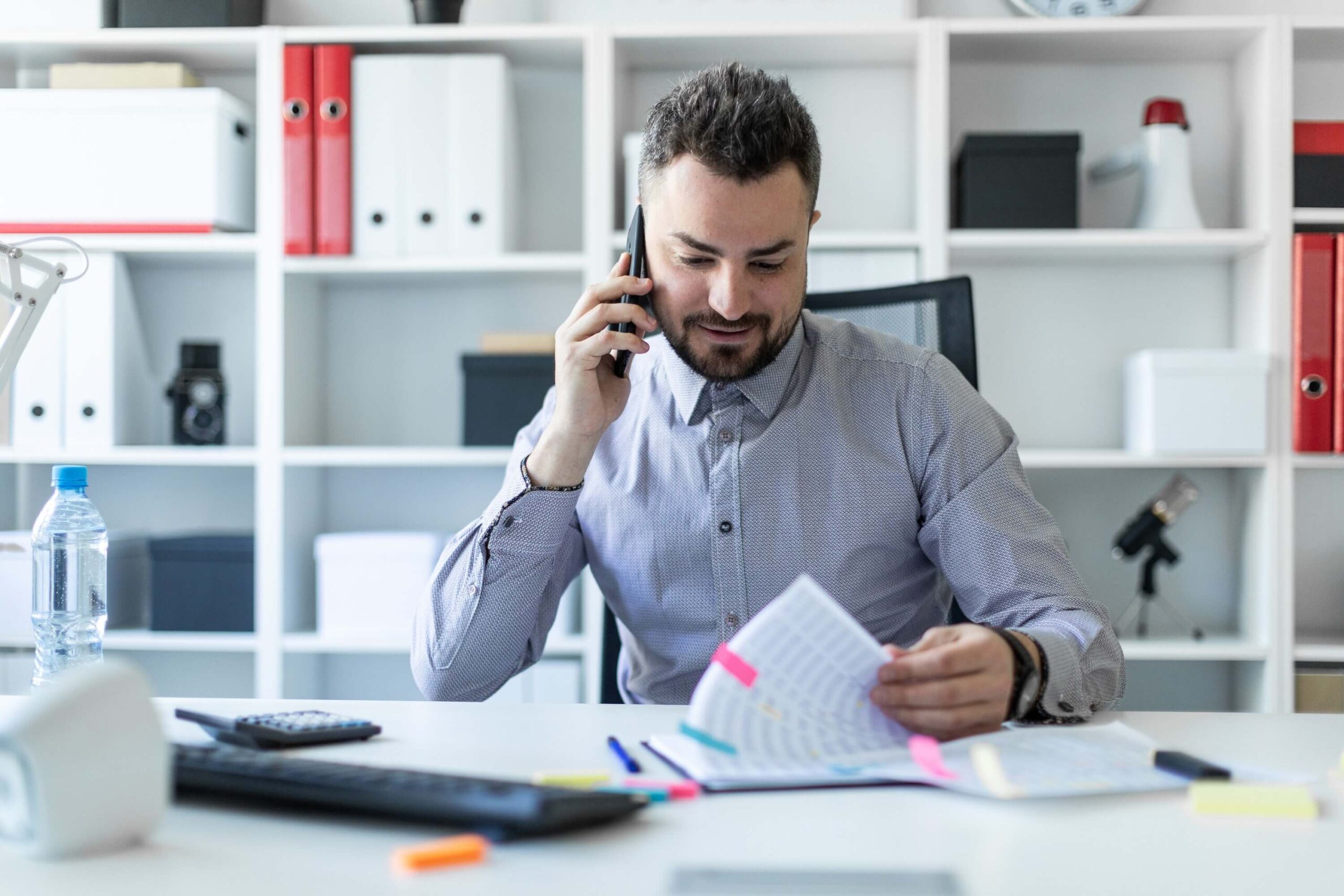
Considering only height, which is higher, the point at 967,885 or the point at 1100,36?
the point at 1100,36

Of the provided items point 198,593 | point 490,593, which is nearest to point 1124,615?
point 490,593

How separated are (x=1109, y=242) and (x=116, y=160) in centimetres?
199

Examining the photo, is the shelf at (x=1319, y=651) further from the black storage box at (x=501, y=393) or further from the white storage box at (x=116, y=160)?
the white storage box at (x=116, y=160)

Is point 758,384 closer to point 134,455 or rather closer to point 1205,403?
point 1205,403

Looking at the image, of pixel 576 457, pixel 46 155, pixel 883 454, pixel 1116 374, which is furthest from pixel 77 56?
pixel 1116 374

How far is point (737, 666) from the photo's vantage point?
2.69 feet

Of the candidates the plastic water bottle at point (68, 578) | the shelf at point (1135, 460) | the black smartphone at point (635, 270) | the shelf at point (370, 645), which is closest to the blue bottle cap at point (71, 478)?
the plastic water bottle at point (68, 578)

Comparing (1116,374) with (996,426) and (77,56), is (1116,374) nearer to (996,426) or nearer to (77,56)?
(996,426)

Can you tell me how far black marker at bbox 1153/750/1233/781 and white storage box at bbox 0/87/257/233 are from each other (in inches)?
85.0

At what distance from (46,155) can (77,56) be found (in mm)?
288

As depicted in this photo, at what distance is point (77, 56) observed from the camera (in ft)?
8.57

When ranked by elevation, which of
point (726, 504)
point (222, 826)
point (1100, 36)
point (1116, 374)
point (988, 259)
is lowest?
point (222, 826)

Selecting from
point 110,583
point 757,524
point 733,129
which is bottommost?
point 110,583

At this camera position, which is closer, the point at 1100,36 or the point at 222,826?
the point at 222,826
